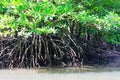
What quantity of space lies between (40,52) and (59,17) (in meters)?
0.71

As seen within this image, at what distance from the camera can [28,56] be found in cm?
757

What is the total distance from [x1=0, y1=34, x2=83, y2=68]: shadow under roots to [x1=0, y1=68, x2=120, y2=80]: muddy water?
0.27 metres

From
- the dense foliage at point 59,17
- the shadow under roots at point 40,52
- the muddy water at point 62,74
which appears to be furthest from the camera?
the shadow under roots at point 40,52

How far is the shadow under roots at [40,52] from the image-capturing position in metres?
7.45

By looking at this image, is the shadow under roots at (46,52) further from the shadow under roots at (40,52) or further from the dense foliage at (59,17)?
the dense foliage at (59,17)

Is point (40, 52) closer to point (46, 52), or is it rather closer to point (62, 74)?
point (46, 52)

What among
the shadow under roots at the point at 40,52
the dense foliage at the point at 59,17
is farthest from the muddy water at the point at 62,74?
the dense foliage at the point at 59,17

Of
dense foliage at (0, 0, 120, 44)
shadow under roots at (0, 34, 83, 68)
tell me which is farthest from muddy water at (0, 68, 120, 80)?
dense foliage at (0, 0, 120, 44)

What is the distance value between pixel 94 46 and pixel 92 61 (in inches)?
12.0

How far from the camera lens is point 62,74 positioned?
272 inches

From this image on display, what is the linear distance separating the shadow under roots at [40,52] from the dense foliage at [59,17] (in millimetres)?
185

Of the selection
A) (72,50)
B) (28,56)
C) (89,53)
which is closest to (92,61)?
A: (89,53)

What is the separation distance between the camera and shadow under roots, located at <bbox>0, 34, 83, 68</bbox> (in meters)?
7.45

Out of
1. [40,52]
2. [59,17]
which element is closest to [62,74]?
[40,52]
